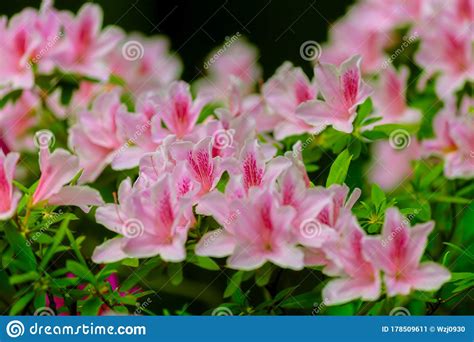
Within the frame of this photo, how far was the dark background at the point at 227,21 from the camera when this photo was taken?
4.16 ft

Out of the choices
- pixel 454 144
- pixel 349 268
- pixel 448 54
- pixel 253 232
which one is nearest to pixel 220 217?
pixel 253 232

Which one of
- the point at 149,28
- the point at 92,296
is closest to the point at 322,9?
the point at 149,28

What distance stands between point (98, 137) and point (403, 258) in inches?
17.3

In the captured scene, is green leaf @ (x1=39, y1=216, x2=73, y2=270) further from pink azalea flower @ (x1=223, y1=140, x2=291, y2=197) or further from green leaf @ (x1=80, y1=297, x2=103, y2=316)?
pink azalea flower @ (x1=223, y1=140, x2=291, y2=197)

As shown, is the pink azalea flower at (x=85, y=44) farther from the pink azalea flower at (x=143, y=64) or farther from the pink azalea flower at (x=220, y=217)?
the pink azalea flower at (x=220, y=217)

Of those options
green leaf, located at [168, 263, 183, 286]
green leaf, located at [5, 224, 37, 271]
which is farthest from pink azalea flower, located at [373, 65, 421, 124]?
green leaf, located at [5, 224, 37, 271]

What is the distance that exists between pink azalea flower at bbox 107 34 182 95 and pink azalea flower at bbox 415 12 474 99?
41 centimetres

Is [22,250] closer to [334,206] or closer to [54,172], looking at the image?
[54,172]

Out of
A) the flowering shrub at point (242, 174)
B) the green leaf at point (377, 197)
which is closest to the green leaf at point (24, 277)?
the flowering shrub at point (242, 174)

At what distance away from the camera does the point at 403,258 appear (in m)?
0.79

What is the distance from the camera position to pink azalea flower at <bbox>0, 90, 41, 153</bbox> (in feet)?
3.88
